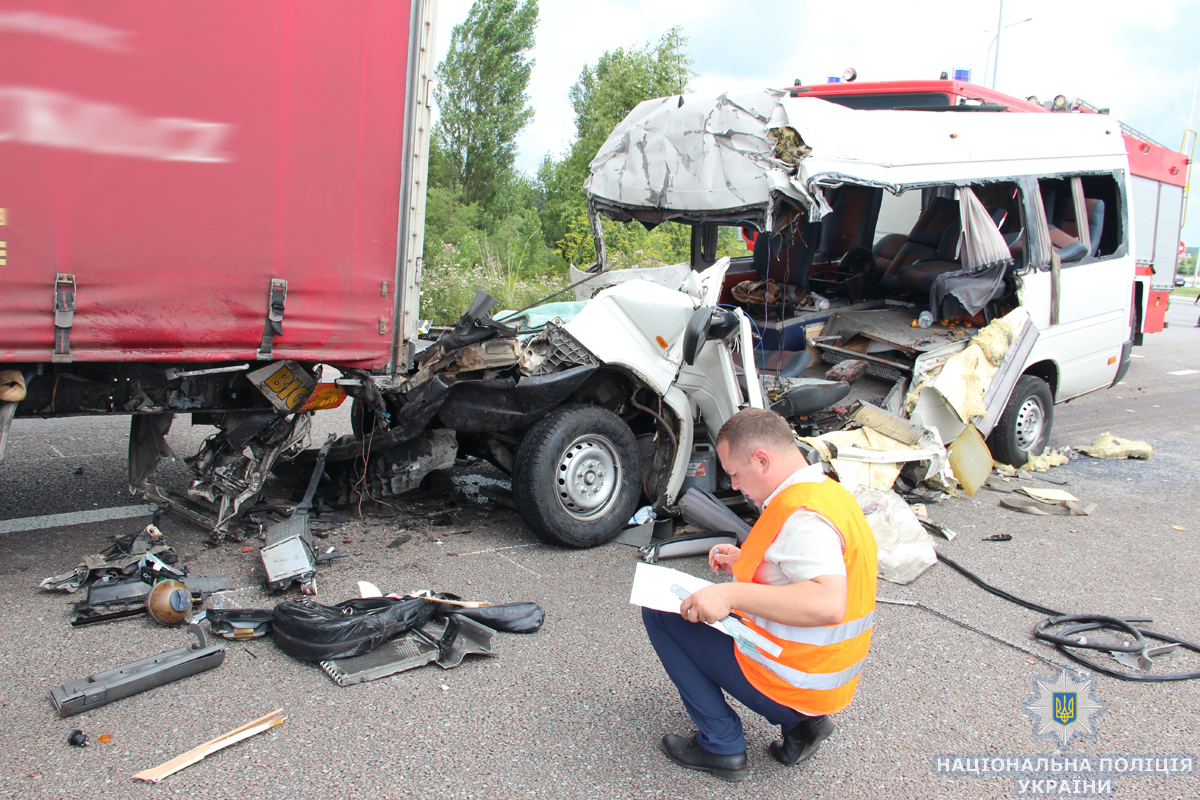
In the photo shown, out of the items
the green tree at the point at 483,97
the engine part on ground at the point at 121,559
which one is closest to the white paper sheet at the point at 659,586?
the engine part on ground at the point at 121,559

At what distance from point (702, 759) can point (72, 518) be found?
3863 millimetres

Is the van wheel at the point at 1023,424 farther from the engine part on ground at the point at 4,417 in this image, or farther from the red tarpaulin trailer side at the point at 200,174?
the engine part on ground at the point at 4,417

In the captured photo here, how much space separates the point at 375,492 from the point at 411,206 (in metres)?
1.78

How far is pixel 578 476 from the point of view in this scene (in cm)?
455

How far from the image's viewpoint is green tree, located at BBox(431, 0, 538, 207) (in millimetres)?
25016

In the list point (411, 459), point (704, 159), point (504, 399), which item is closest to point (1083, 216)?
point (704, 159)

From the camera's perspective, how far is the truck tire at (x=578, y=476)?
4371mm

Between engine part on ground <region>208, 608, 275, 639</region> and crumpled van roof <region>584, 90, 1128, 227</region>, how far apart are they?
144 inches

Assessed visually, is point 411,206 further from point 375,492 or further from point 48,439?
point 48,439

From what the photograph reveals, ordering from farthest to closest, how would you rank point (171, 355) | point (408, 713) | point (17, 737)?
point (171, 355) → point (408, 713) → point (17, 737)

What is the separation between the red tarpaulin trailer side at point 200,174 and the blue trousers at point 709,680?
7.64 ft

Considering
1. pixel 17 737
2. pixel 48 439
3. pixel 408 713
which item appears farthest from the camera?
pixel 48 439

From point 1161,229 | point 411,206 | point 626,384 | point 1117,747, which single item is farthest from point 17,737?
point 1161,229

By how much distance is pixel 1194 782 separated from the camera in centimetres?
276
